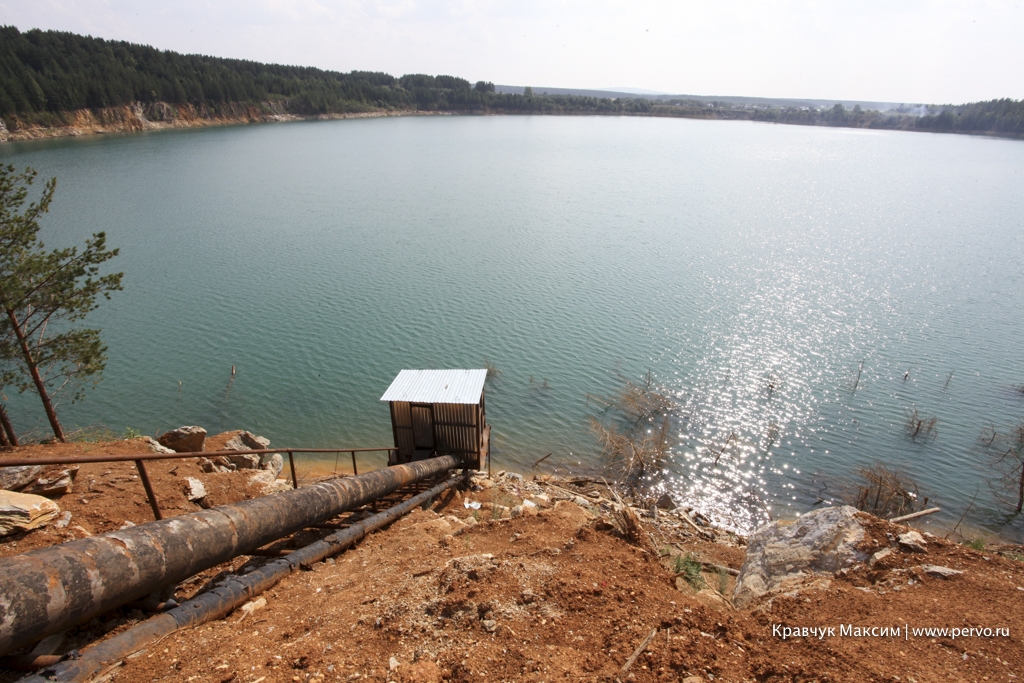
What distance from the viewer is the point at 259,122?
146m

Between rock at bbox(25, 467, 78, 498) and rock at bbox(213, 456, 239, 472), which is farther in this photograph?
rock at bbox(213, 456, 239, 472)

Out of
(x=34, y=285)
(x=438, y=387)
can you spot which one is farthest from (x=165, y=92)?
(x=438, y=387)

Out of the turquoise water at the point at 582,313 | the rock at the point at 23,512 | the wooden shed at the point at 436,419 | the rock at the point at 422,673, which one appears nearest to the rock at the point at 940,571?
the rock at the point at 422,673

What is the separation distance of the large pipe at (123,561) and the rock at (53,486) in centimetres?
463

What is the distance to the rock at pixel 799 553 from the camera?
9.80 metres

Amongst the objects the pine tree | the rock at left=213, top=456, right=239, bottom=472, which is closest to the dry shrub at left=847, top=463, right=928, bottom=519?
the rock at left=213, top=456, right=239, bottom=472

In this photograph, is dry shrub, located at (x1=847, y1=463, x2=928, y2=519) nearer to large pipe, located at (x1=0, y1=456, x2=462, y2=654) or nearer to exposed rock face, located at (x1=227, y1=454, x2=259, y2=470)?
large pipe, located at (x1=0, y1=456, x2=462, y2=654)

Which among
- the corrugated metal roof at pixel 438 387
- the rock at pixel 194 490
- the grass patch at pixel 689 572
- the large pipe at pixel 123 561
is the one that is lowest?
the grass patch at pixel 689 572

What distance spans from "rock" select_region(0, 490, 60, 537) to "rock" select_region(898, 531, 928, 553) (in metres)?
15.4

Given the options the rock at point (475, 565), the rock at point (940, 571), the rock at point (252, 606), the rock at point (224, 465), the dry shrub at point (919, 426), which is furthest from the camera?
the dry shrub at point (919, 426)

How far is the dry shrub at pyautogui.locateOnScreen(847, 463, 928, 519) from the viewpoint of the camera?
58.9 ft

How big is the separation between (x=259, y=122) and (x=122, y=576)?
168m

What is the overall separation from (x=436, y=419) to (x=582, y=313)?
19.1 metres

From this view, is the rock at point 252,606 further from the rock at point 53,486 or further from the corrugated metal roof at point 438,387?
the corrugated metal roof at point 438,387
